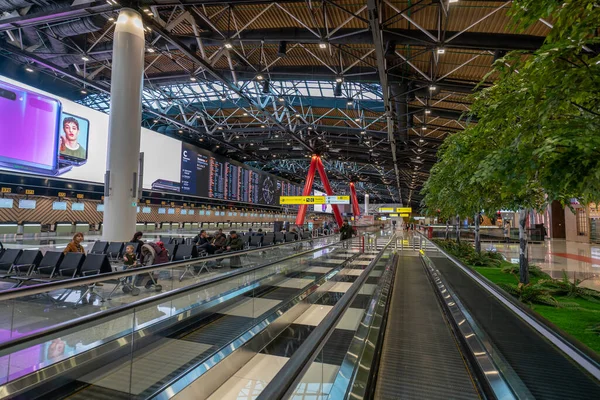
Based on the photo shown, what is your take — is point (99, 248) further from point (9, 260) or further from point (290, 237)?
point (290, 237)

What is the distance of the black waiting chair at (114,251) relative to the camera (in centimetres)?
861

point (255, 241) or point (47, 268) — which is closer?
point (47, 268)

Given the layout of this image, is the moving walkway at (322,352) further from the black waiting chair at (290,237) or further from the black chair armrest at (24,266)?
the black waiting chair at (290,237)

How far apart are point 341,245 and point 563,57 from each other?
11.3 metres

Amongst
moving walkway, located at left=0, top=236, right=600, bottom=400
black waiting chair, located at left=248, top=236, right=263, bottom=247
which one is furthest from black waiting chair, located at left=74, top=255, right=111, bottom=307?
black waiting chair, located at left=248, top=236, right=263, bottom=247

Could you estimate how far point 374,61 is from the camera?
14.9m

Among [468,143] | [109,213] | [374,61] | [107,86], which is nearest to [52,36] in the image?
[107,86]

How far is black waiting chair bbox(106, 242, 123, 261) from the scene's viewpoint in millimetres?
8609

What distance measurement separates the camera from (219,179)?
35.8 m

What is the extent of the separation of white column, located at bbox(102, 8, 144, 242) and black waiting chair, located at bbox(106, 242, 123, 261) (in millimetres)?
472

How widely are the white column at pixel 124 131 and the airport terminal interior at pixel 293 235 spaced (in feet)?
0.20

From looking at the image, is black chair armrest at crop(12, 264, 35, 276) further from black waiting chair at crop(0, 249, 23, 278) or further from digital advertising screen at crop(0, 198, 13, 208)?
digital advertising screen at crop(0, 198, 13, 208)

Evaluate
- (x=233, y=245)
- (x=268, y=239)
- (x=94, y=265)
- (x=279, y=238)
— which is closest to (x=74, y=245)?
(x=94, y=265)

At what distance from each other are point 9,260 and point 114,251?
7.43 ft
